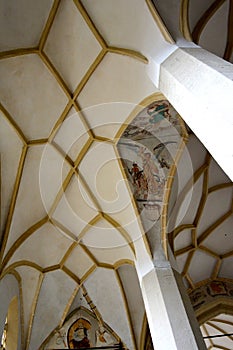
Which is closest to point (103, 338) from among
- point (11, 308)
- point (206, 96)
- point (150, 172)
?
point (11, 308)

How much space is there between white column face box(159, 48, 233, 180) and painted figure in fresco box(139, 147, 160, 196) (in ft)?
9.92

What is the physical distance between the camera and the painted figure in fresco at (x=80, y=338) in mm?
9688

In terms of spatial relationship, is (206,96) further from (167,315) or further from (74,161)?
(74,161)

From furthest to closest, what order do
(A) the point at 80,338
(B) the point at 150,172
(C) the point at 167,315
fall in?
(A) the point at 80,338 → (B) the point at 150,172 → (C) the point at 167,315

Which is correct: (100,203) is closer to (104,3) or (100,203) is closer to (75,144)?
(75,144)

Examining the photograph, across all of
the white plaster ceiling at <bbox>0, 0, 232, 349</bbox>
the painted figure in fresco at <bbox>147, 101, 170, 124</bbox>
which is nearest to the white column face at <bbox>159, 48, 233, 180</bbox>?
the white plaster ceiling at <bbox>0, 0, 232, 349</bbox>

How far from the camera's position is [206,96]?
13.8ft

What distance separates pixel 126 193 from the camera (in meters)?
8.44

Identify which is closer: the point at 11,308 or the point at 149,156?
the point at 149,156

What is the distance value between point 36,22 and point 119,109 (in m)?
2.32

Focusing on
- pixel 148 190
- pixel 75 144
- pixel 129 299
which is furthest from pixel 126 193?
pixel 129 299

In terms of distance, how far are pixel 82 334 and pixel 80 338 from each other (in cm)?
13

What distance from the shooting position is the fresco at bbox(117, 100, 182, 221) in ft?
26.4

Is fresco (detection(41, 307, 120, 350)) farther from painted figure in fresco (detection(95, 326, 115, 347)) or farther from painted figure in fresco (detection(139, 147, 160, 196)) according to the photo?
painted figure in fresco (detection(139, 147, 160, 196))
